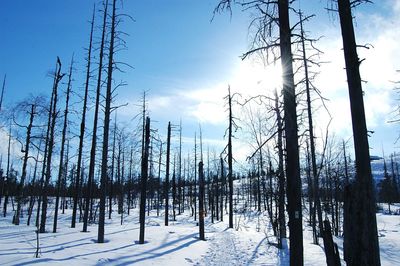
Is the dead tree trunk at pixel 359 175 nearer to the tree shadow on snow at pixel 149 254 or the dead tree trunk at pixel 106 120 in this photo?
the tree shadow on snow at pixel 149 254

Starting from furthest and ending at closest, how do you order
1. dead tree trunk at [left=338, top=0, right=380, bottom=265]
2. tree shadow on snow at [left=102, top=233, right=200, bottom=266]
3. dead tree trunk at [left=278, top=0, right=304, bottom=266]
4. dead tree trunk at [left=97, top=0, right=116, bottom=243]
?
dead tree trunk at [left=97, top=0, right=116, bottom=243]
tree shadow on snow at [left=102, top=233, right=200, bottom=266]
dead tree trunk at [left=278, top=0, right=304, bottom=266]
dead tree trunk at [left=338, top=0, right=380, bottom=265]

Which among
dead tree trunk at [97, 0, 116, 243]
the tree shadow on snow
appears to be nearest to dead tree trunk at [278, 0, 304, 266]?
the tree shadow on snow

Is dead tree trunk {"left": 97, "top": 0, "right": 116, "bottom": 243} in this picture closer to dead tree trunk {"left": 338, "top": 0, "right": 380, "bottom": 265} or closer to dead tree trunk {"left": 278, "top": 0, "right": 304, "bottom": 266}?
dead tree trunk {"left": 278, "top": 0, "right": 304, "bottom": 266}

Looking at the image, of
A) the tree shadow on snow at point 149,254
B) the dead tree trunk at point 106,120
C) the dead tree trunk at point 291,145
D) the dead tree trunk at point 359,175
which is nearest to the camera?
the dead tree trunk at point 359,175

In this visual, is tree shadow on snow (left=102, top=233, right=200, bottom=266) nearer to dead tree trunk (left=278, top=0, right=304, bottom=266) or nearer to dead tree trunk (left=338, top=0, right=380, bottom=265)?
dead tree trunk (left=278, top=0, right=304, bottom=266)

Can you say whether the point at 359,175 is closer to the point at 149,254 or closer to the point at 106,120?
the point at 149,254

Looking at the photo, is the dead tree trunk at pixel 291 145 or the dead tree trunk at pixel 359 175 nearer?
the dead tree trunk at pixel 359 175

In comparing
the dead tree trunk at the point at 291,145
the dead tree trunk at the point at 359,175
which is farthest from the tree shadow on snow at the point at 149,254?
the dead tree trunk at the point at 359,175

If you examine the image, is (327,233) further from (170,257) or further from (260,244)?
(260,244)

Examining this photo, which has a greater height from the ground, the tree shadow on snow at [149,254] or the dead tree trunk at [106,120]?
the dead tree trunk at [106,120]

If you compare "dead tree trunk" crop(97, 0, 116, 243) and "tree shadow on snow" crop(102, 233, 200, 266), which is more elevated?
"dead tree trunk" crop(97, 0, 116, 243)

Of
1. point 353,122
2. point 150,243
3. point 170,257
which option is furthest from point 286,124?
point 150,243

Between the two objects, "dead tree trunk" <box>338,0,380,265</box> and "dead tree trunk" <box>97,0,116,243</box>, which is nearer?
"dead tree trunk" <box>338,0,380,265</box>

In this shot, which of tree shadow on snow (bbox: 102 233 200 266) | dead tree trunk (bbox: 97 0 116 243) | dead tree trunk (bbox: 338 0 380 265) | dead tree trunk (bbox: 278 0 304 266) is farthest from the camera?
dead tree trunk (bbox: 97 0 116 243)
